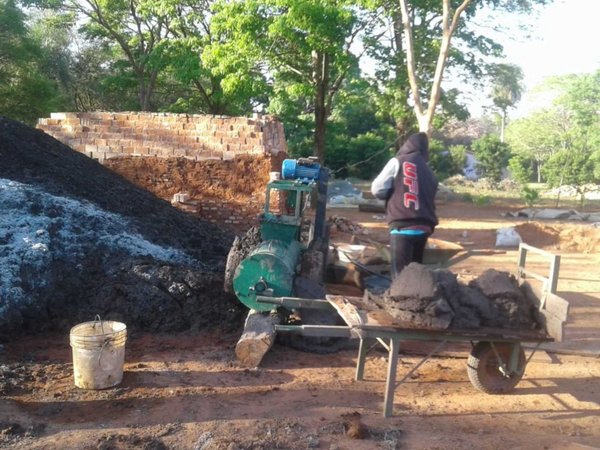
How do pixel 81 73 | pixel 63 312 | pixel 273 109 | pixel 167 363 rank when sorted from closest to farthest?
1. pixel 167 363
2. pixel 63 312
3. pixel 273 109
4. pixel 81 73

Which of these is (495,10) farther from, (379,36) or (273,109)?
(273,109)

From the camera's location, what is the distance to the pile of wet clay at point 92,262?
591cm

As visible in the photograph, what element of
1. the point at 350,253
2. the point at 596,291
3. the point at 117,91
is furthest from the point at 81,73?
the point at 596,291

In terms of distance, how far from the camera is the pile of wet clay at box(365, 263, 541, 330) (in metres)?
4.07

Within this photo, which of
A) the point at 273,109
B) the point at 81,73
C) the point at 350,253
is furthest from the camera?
the point at 81,73

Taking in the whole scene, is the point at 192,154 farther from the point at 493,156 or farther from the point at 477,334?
the point at 493,156

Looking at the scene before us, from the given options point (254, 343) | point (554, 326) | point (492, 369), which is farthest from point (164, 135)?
point (554, 326)

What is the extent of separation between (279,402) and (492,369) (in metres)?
1.76

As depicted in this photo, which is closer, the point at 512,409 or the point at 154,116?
the point at 512,409

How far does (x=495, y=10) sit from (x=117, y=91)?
1390 cm

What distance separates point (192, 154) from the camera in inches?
400

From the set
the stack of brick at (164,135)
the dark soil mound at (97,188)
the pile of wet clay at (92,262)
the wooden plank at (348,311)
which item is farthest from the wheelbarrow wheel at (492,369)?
the stack of brick at (164,135)

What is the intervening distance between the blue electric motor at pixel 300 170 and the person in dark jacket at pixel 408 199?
1.23 meters

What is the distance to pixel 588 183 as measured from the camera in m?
20.5
